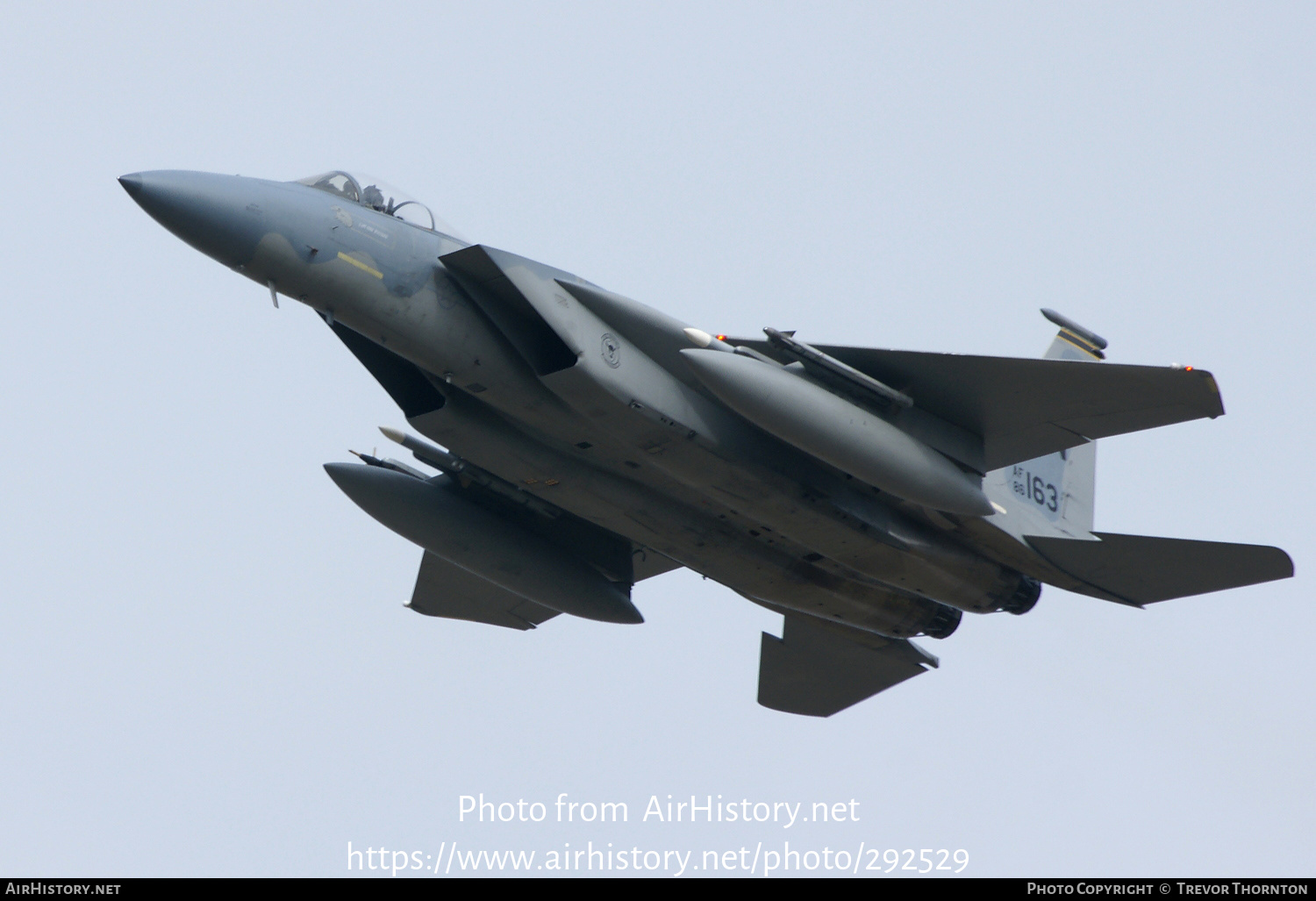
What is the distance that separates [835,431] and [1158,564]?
4775 mm

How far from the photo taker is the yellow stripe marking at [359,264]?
13703 mm

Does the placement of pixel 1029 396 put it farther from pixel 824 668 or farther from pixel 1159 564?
pixel 824 668

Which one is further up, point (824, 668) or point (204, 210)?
point (204, 210)

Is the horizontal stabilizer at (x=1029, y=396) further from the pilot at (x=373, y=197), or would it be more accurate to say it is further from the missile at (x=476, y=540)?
the missile at (x=476, y=540)

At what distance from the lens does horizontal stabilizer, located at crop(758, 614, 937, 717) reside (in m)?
19.6

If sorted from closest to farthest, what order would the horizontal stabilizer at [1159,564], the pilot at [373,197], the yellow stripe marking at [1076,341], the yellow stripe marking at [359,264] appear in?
the yellow stripe marking at [359,264], the pilot at [373,197], the horizontal stabilizer at [1159,564], the yellow stripe marking at [1076,341]

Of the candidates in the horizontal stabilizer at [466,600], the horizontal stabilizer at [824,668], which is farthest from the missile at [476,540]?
the horizontal stabilizer at [824,668]

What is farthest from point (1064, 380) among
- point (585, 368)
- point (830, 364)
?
point (585, 368)

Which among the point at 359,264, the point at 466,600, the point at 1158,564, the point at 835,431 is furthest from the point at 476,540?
the point at 1158,564

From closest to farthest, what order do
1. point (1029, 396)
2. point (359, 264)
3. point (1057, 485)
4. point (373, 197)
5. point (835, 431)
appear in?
1. point (359, 264)
2. point (835, 431)
3. point (373, 197)
4. point (1029, 396)
5. point (1057, 485)

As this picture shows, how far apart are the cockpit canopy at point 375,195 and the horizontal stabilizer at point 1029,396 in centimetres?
349

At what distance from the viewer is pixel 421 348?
1401 cm

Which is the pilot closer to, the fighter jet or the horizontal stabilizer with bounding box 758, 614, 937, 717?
the fighter jet

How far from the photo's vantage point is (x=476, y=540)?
17.2 m
